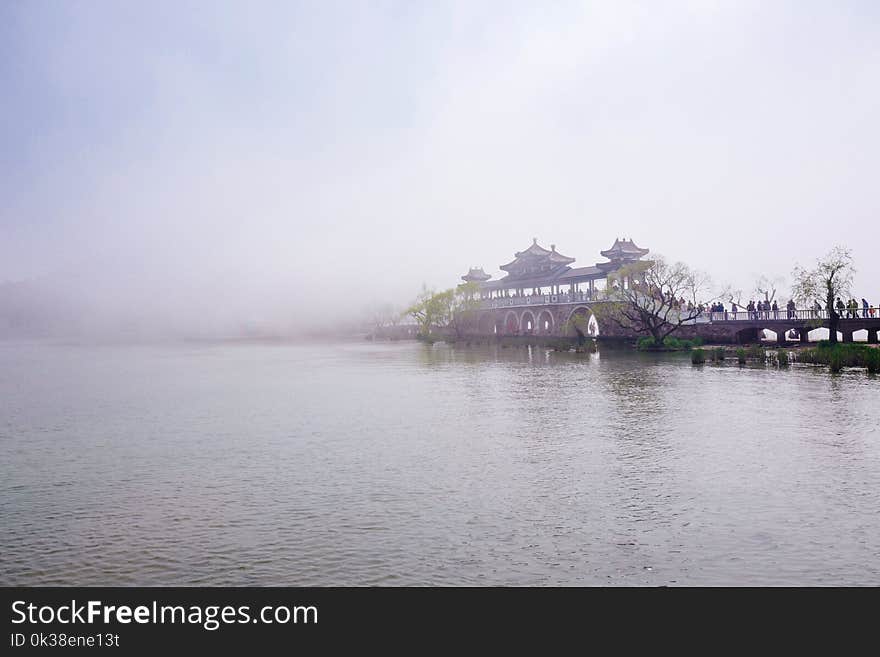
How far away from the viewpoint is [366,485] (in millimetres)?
14180

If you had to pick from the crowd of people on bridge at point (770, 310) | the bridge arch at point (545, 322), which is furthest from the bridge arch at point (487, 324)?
the crowd of people on bridge at point (770, 310)

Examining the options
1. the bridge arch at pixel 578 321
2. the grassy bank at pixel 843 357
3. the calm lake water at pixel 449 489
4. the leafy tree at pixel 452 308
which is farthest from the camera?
the leafy tree at pixel 452 308

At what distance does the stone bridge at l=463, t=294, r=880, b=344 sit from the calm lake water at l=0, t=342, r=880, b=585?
24.0 meters

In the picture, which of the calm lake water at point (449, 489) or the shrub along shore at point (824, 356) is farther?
the shrub along shore at point (824, 356)

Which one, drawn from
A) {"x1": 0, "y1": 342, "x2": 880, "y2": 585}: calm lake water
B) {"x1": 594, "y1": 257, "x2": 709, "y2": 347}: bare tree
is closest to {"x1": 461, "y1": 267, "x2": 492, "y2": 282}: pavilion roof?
{"x1": 594, "y1": 257, "x2": 709, "y2": 347}: bare tree

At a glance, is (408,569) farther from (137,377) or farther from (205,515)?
(137,377)

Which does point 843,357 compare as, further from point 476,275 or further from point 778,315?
point 476,275

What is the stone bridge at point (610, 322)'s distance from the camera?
164 ft

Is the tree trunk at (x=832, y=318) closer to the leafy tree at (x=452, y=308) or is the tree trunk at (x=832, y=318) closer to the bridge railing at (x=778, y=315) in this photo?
the bridge railing at (x=778, y=315)

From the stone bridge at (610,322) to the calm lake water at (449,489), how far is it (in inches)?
945

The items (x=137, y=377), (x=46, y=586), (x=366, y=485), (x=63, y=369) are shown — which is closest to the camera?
(x=46, y=586)

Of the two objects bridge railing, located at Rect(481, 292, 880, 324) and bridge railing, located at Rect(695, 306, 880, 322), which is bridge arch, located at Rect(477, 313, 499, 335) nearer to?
bridge railing, located at Rect(481, 292, 880, 324)
